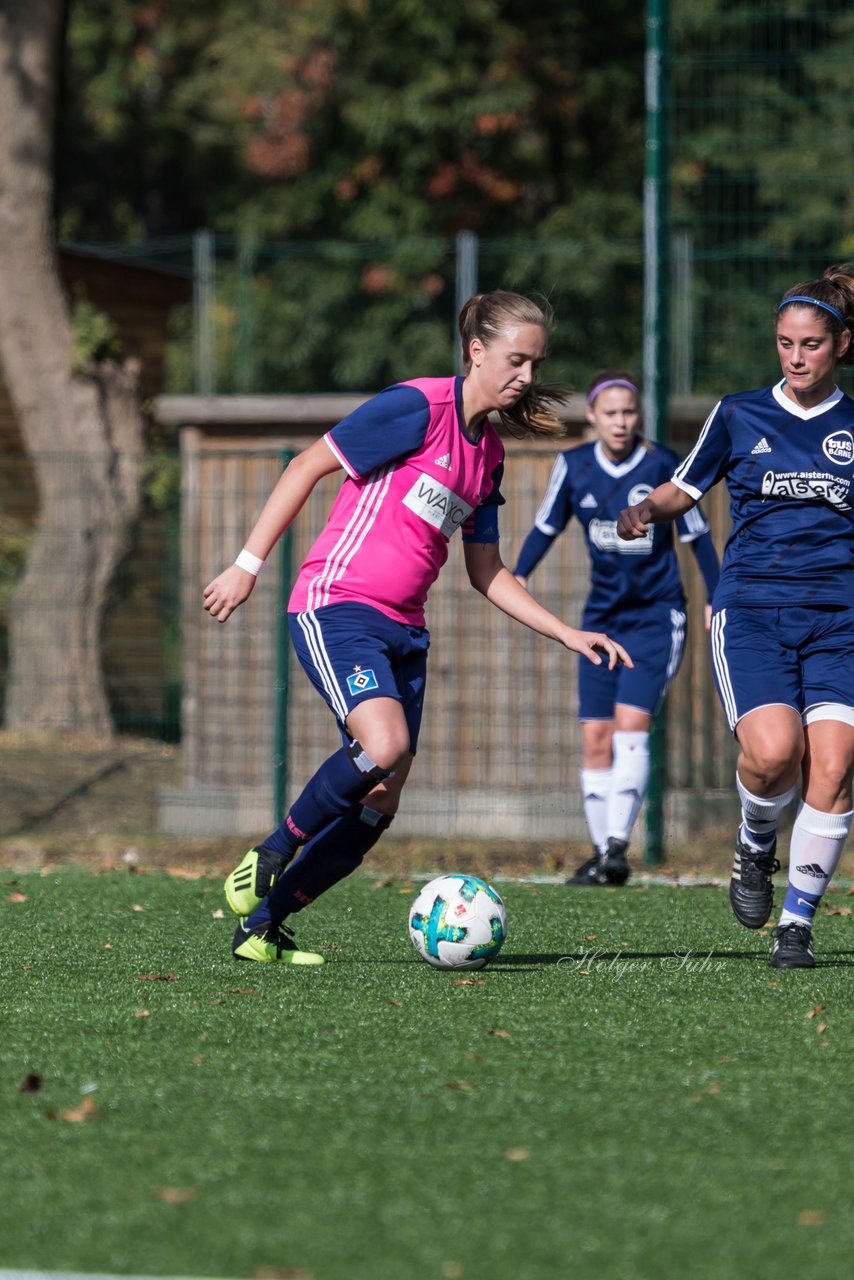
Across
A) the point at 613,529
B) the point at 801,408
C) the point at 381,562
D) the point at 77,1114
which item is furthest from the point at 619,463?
the point at 77,1114

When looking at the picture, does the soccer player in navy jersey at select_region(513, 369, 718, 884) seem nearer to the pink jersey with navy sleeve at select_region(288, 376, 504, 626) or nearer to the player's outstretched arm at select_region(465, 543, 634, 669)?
the player's outstretched arm at select_region(465, 543, 634, 669)

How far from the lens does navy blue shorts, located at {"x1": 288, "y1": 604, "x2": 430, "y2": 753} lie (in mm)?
5793

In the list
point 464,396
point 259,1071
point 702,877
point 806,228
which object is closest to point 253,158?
point 806,228

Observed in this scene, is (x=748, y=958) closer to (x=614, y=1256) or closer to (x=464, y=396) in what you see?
(x=464, y=396)

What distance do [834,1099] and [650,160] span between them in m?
6.84

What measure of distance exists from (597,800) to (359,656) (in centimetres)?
363

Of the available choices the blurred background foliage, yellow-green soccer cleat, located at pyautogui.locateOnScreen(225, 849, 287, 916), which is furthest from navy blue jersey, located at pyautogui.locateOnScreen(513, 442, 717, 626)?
the blurred background foliage

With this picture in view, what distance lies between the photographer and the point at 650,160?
10.2m

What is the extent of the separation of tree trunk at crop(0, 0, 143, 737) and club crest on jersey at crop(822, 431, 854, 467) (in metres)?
8.56

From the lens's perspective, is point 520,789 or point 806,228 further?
point 806,228

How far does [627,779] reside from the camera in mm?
9031

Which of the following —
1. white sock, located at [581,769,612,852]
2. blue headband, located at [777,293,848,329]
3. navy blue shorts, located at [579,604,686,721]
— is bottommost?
white sock, located at [581,769,612,852]

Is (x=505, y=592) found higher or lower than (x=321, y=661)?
higher

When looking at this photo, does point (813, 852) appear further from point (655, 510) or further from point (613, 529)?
point (613, 529)
